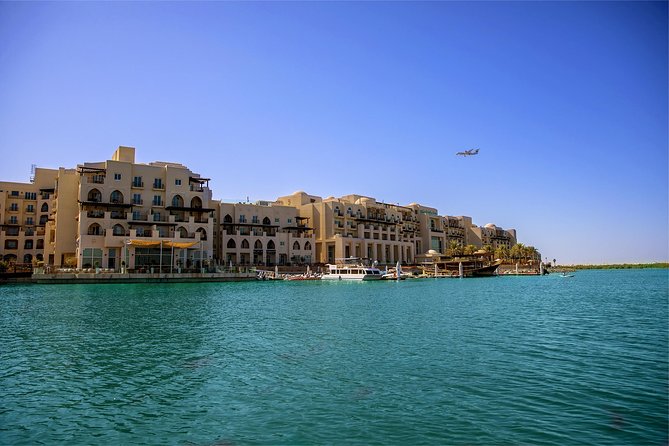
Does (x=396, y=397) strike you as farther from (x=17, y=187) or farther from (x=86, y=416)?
(x=17, y=187)

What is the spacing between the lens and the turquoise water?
9.27 metres

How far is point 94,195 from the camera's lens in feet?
224

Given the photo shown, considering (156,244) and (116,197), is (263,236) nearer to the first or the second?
(156,244)

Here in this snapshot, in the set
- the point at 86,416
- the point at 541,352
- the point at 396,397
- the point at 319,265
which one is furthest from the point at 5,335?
the point at 319,265

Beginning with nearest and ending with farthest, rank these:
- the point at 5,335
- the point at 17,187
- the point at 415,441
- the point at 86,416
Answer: the point at 415,441 < the point at 86,416 < the point at 5,335 < the point at 17,187

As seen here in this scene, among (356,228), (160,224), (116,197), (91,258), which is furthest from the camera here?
(356,228)

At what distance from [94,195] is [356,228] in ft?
165

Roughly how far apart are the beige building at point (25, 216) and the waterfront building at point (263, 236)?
98.8ft

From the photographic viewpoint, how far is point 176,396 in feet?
37.9

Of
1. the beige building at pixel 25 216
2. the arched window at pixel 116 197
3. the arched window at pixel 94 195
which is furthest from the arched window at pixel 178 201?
the beige building at pixel 25 216

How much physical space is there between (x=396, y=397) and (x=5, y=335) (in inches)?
732

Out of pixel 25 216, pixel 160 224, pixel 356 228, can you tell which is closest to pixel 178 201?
pixel 160 224

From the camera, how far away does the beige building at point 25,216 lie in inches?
3000

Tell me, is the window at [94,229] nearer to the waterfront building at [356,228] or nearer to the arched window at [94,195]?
the arched window at [94,195]
